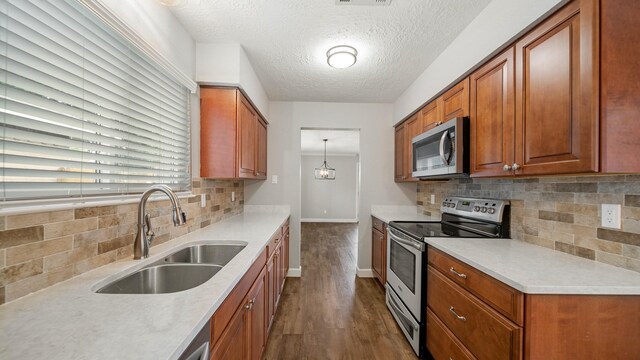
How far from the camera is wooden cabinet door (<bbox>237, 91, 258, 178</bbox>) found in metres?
2.20

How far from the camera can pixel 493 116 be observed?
1.57m

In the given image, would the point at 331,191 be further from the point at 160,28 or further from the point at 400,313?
the point at 160,28

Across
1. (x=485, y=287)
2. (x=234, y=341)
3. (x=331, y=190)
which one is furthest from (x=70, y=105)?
(x=331, y=190)

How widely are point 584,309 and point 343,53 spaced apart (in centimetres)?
209

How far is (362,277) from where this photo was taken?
3.52 meters

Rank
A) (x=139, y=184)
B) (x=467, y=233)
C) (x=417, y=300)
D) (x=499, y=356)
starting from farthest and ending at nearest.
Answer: (x=467, y=233) < (x=417, y=300) < (x=139, y=184) < (x=499, y=356)

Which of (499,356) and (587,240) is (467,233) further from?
(499,356)

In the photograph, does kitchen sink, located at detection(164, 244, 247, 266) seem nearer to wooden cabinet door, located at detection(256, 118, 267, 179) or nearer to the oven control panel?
wooden cabinet door, located at detection(256, 118, 267, 179)

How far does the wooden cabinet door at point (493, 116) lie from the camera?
4.73 feet

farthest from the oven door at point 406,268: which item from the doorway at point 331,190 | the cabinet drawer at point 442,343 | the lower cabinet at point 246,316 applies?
the doorway at point 331,190

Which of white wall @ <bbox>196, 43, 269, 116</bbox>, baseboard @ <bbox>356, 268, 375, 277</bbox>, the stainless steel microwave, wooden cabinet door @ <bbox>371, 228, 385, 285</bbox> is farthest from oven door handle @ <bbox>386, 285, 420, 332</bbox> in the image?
white wall @ <bbox>196, 43, 269, 116</bbox>

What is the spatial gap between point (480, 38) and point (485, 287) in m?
1.54

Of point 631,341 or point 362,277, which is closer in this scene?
point 631,341

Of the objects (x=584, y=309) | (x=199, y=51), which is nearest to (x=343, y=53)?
(x=199, y=51)
